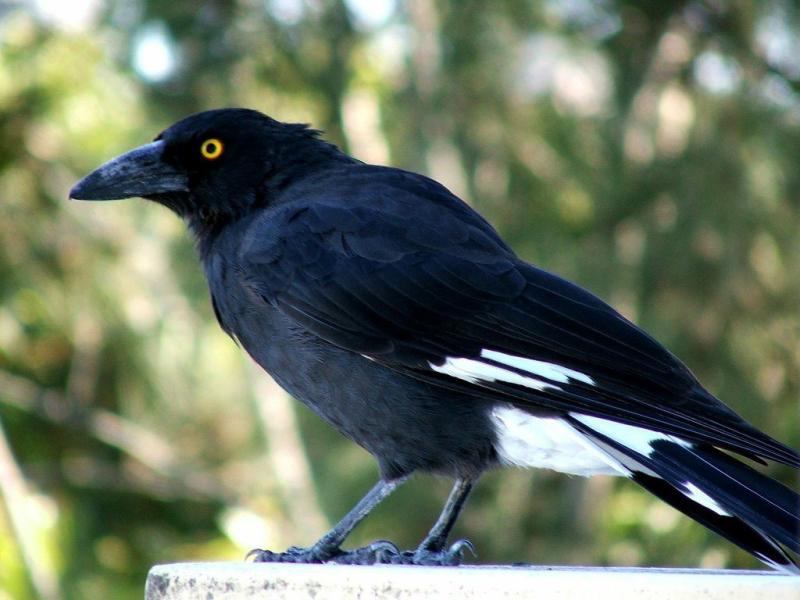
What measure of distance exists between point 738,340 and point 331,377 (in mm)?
4212

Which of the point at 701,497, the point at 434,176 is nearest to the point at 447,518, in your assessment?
the point at 701,497

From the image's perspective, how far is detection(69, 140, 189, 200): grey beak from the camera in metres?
4.18

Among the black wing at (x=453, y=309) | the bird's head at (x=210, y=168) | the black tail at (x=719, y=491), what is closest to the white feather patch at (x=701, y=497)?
the black tail at (x=719, y=491)

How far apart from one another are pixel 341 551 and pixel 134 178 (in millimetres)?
1468

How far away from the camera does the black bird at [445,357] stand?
3104 millimetres

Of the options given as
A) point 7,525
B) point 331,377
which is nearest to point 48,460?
point 7,525

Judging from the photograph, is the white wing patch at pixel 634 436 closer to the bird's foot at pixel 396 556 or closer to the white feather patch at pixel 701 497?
the white feather patch at pixel 701 497

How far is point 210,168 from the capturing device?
4.26 metres

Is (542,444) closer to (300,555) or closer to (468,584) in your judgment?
(300,555)

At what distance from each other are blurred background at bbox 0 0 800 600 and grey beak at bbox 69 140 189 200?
3.29 meters

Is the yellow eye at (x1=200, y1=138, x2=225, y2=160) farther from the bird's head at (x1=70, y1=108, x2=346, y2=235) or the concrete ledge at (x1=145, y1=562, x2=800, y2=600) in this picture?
the concrete ledge at (x1=145, y1=562, x2=800, y2=600)

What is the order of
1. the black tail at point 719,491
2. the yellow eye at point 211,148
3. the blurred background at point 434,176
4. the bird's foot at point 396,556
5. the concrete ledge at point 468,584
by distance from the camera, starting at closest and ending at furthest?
the concrete ledge at point 468,584 < the black tail at point 719,491 < the bird's foot at point 396,556 < the yellow eye at point 211,148 < the blurred background at point 434,176

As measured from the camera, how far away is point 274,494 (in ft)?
34.1

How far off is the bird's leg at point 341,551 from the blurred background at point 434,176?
3838mm
